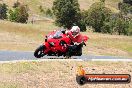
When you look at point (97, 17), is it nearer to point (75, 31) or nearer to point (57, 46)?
point (57, 46)

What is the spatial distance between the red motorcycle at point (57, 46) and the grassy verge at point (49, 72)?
1561 millimetres

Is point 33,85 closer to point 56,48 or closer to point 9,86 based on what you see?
point 9,86

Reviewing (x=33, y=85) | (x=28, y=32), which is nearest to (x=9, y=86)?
(x=33, y=85)

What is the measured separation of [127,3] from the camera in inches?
7840

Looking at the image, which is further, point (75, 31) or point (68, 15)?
point (68, 15)

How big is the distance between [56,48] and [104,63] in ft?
9.78

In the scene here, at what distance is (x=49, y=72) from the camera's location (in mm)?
19391

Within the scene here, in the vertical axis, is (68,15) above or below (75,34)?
below

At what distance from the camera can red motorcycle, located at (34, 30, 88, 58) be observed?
886 inches

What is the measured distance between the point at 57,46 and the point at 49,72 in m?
3.46

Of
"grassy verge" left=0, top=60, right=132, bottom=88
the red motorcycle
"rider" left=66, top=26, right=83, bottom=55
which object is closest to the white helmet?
"rider" left=66, top=26, right=83, bottom=55

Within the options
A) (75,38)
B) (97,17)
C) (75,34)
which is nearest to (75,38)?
(75,38)

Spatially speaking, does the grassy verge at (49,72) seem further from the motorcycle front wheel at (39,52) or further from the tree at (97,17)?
the tree at (97,17)

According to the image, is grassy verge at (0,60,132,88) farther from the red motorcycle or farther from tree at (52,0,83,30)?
tree at (52,0,83,30)
